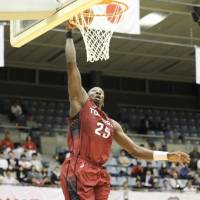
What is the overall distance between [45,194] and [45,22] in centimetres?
728

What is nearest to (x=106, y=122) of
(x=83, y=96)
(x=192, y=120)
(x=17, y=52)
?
(x=83, y=96)

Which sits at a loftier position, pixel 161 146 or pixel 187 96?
pixel 187 96

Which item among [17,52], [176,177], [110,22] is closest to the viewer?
[110,22]

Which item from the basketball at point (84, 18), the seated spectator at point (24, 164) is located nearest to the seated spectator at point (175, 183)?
the seated spectator at point (24, 164)

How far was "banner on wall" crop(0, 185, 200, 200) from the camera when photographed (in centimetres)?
1217

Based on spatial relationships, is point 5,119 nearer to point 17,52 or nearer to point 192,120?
point 17,52

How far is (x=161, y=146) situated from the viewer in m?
20.7

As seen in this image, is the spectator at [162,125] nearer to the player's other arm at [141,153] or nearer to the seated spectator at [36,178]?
the seated spectator at [36,178]

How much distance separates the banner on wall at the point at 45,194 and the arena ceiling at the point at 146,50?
243 inches

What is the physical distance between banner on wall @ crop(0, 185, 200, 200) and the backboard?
6.44m

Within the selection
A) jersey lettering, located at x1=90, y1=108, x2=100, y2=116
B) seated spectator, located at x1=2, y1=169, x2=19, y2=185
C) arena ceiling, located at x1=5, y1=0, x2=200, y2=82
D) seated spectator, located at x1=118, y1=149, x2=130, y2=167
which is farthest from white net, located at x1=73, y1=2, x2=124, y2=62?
arena ceiling, located at x1=5, y1=0, x2=200, y2=82

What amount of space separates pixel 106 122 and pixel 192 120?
785 inches

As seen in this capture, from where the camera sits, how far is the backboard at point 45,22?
5387mm

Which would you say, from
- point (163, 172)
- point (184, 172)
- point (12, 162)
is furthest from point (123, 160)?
point (12, 162)
